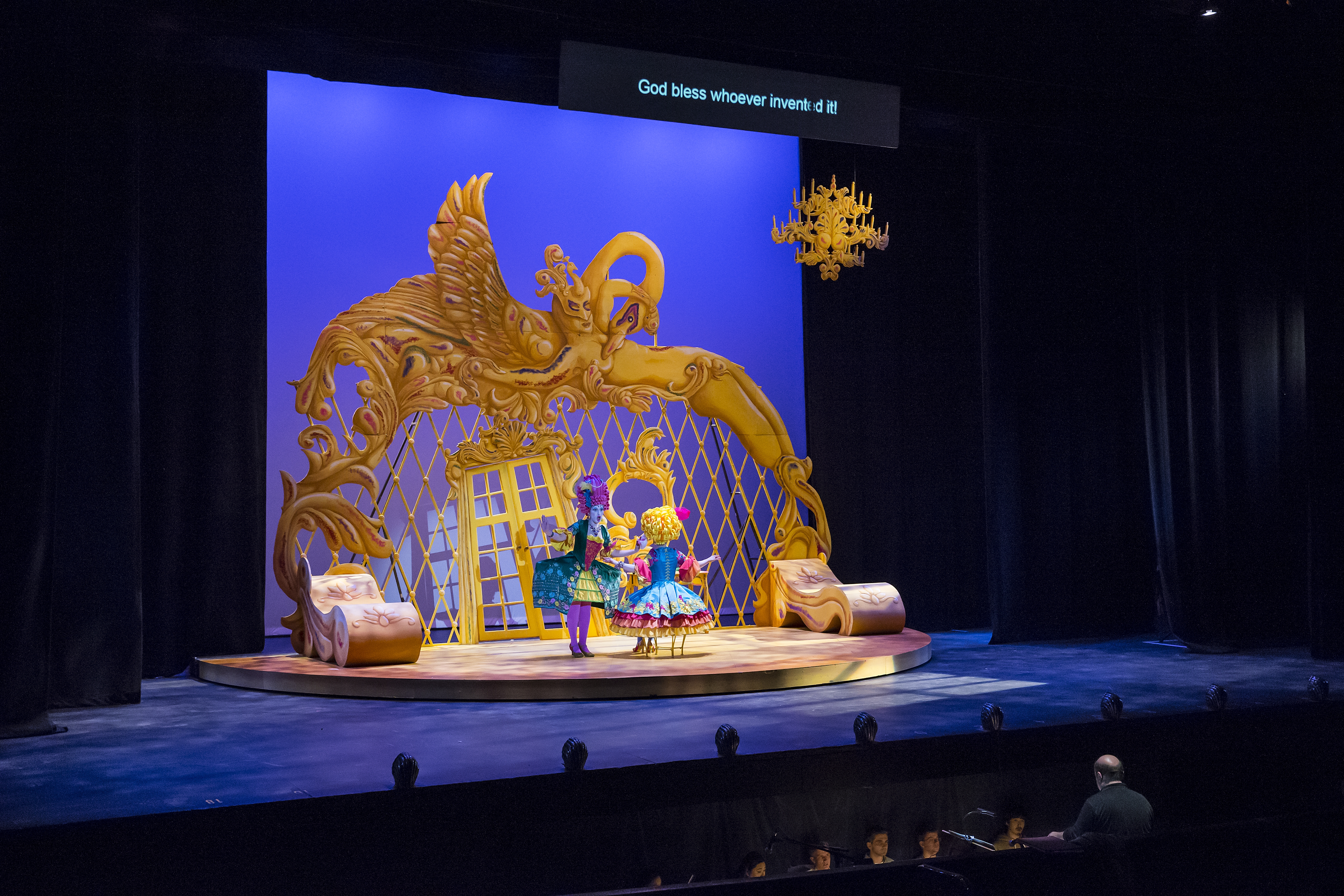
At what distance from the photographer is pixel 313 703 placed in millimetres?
5656

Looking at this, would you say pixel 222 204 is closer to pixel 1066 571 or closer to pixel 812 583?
pixel 812 583

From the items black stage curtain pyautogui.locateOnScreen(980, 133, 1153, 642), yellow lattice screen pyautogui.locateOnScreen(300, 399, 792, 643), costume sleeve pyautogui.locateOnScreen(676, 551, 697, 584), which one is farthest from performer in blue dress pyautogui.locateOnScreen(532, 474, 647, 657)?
black stage curtain pyautogui.locateOnScreen(980, 133, 1153, 642)

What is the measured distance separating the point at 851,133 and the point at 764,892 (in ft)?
16.9

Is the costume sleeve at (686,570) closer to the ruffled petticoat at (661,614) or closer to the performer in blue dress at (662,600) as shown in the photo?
the performer in blue dress at (662,600)

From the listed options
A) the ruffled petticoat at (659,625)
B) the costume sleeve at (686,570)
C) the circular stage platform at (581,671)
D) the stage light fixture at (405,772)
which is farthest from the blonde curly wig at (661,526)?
the stage light fixture at (405,772)

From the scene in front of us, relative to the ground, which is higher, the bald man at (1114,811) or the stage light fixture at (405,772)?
the stage light fixture at (405,772)

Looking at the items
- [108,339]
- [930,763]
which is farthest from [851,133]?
[108,339]

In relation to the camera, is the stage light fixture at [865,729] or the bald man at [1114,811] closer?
the bald man at [1114,811]

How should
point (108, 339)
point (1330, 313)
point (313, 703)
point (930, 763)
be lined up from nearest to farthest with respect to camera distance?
point (930, 763), point (313, 703), point (108, 339), point (1330, 313)

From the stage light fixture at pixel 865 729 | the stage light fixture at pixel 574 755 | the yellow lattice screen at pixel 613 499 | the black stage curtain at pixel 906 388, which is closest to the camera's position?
the stage light fixture at pixel 574 755

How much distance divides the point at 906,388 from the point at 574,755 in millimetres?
6240

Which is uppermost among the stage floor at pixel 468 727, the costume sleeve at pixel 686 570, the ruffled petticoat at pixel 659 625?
the costume sleeve at pixel 686 570

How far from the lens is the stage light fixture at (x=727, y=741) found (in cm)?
385

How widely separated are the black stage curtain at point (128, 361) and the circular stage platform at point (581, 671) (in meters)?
0.70
